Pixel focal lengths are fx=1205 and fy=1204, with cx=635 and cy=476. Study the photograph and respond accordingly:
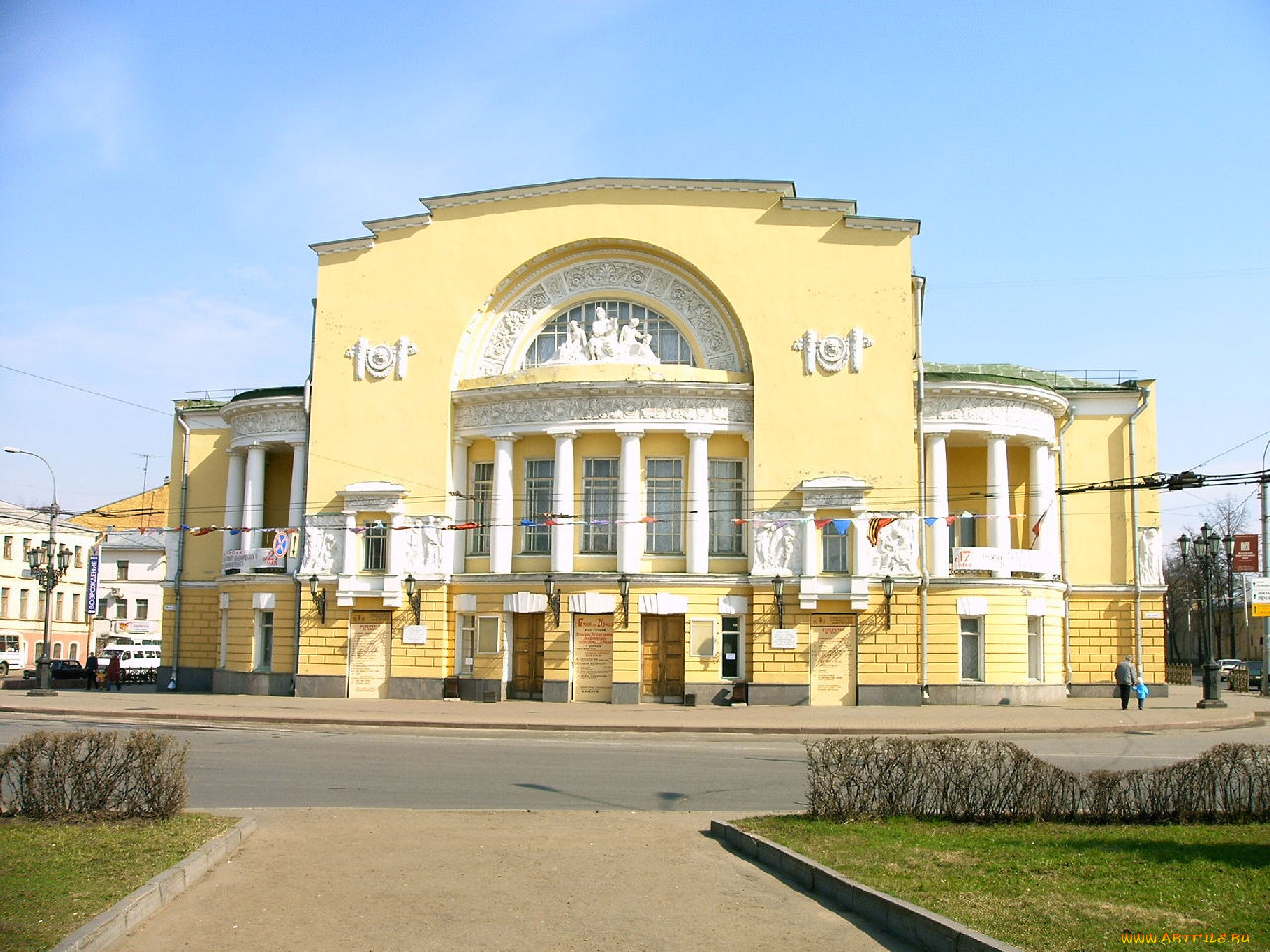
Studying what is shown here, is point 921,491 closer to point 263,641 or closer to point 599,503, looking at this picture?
point 599,503

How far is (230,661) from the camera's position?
39500mm

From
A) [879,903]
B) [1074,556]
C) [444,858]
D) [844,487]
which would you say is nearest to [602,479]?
[844,487]

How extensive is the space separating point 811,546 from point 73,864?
2635 cm

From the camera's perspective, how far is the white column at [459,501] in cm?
3703

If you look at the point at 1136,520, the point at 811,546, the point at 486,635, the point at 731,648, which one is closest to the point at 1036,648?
the point at 1136,520

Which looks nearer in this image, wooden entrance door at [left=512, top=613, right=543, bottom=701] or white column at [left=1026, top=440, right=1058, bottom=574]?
wooden entrance door at [left=512, top=613, right=543, bottom=701]

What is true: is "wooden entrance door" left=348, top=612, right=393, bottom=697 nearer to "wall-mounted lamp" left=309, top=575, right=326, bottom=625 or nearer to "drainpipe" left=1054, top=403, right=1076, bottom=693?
"wall-mounted lamp" left=309, top=575, right=326, bottom=625

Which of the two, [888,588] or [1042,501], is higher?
[1042,501]

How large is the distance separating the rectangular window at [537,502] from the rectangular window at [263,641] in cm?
898

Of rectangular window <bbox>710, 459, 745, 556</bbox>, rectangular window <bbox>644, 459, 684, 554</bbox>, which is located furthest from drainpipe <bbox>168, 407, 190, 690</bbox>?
rectangular window <bbox>710, 459, 745, 556</bbox>

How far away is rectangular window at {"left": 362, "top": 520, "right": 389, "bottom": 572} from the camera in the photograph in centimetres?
3712

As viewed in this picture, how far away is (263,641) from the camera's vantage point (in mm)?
38938

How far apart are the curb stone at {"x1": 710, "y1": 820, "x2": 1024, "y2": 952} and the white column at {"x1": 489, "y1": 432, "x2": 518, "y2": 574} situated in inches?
973

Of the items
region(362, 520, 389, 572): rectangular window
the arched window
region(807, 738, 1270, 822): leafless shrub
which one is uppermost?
the arched window
